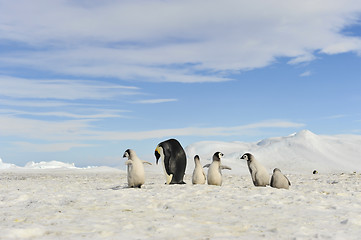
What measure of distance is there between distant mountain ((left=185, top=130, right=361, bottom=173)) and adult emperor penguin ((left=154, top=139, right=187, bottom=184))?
58.5 feet

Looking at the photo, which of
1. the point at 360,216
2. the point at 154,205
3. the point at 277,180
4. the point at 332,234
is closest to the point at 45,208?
the point at 154,205

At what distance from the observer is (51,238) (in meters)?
5.14

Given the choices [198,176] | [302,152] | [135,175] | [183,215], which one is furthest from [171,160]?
[302,152]

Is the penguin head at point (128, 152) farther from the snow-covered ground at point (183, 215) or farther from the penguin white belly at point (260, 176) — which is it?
the penguin white belly at point (260, 176)

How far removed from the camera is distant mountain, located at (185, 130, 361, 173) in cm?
A: 3619

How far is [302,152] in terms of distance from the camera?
134ft

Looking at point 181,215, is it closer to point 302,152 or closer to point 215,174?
point 215,174

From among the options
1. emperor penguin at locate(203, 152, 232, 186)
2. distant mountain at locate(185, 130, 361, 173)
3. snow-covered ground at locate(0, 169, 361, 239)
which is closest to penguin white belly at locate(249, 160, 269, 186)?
emperor penguin at locate(203, 152, 232, 186)

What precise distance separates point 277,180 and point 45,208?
673cm

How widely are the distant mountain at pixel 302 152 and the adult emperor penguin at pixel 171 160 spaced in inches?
702

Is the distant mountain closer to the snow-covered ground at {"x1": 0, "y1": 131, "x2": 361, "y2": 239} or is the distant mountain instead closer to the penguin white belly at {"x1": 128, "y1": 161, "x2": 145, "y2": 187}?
the penguin white belly at {"x1": 128, "y1": 161, "x2": 145, "y2": 187}

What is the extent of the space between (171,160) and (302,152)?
30.9 metres

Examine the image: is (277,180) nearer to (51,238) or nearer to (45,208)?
(45,208)

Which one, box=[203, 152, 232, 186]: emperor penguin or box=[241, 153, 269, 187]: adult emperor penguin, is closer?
box=[241, 153, 269, 187]: adult emperor penguin
